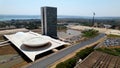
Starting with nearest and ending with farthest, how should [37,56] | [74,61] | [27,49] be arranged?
[74,61], [37,56], [27,49]

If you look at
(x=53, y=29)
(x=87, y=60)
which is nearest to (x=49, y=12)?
(x=53, y=29)

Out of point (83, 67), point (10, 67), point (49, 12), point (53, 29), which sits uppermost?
point (49, 12)

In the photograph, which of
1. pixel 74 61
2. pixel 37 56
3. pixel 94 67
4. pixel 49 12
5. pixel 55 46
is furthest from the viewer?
pixel 49 12

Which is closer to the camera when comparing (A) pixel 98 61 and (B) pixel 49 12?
(A) pixel 98 61

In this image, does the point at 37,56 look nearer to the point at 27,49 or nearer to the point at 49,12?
the point at 27,49

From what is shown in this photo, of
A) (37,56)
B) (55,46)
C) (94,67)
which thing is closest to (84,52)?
(94,67)

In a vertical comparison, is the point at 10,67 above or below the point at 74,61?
below
